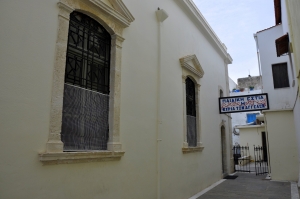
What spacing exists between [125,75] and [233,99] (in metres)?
6.48

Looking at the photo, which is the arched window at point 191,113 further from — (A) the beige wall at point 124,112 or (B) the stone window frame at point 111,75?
(B) the stone window frame at point 111,75

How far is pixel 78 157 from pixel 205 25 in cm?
780

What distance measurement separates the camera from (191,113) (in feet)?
27.2

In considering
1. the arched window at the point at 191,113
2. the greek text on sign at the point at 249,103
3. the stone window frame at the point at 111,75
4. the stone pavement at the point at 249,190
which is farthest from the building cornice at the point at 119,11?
the greek text on sign at the point at 249,103

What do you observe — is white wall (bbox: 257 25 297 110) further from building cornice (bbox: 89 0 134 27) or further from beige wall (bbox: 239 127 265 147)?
building cornice (bbox: 89 0 134 27)

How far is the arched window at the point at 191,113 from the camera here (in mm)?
7910

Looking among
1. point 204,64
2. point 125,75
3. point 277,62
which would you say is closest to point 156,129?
point 125,75

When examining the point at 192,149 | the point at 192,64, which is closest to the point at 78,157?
the point at 192,149

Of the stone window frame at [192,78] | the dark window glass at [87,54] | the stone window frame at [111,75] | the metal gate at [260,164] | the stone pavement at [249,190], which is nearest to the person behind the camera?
the stone window frame at [111,75]

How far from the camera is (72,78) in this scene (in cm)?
392

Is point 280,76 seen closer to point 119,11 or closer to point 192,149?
point 192,149

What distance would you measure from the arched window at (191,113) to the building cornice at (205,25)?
2.37 meters

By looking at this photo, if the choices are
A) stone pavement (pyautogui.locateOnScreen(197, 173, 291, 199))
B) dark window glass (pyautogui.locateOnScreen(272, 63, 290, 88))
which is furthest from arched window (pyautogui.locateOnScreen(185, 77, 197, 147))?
dark window glass (pyautogui.locateOnScreen(272, 63, 290, 88))

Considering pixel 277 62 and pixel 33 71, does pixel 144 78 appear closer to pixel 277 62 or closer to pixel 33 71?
pixel 33 71
